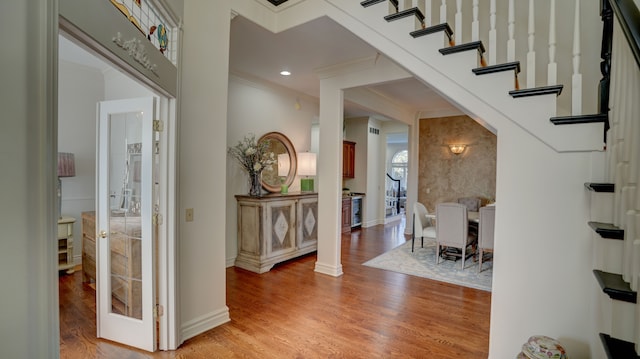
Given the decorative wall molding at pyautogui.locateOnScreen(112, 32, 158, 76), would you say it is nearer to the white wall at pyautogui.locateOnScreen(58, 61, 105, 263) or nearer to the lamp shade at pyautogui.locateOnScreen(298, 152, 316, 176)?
the white wall at pyautogui.locateOnScreen(58, 61, 105, 263)

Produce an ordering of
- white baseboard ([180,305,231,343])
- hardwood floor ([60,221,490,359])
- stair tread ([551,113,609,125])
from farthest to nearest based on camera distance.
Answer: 1. white baseboard ([180,305,231,343])
2. hardwood floor ([60,221,490,359])
3. stair tread ([551,113,609,125])

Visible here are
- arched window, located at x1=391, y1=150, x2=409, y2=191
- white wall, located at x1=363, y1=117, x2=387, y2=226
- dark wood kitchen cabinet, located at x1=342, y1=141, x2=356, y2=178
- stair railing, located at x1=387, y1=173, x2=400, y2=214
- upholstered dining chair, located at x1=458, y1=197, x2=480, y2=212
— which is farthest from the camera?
arched window, located at x1=391, y1=150, x2=409, y2=191

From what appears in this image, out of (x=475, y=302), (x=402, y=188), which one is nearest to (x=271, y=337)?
(x=475, y=302)

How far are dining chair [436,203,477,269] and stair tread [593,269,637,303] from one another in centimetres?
274

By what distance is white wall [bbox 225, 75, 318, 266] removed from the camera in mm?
4340

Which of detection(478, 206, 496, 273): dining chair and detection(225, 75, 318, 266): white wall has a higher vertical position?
detection(225, 75, 318, 266): white wall

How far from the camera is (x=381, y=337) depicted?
2500 millimetres

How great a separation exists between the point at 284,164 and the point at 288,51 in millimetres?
2060

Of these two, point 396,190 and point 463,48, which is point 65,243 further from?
point 396,190

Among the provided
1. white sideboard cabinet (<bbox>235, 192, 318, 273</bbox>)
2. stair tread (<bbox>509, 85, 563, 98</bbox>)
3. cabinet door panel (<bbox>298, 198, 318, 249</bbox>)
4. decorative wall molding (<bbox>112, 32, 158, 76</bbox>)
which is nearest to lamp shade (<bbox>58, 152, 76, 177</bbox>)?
white sideboard cabinet (<bbox>235, 192, 318, 273</bbox>)

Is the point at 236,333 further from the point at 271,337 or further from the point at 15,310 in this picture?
the point at 15,310

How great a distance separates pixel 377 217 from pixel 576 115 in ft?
21.8

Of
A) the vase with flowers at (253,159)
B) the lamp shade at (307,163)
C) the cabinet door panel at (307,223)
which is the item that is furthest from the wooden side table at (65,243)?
the lamp shade at (307,163)

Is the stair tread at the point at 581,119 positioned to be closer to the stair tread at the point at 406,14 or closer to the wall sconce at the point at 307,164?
the stair tread at the point at 406,14
